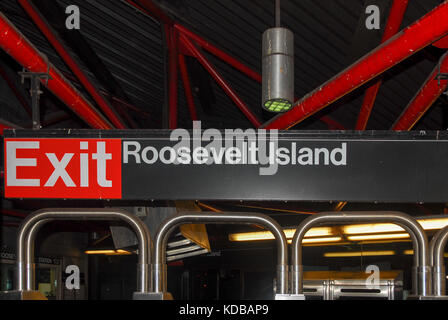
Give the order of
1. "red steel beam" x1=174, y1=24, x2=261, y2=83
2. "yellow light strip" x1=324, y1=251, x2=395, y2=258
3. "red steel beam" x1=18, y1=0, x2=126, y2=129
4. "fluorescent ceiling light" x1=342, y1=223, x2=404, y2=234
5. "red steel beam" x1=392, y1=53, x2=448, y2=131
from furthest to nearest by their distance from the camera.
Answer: "yellow light strip" x1=324, y1=251, x2=395, y2=258, "red steel beam" x1=174, y1=24, x2=261, y2=83, "fluorescent ceiling light" x1=342, y1=223, x2=404, y2=234, "red steel beam" x1=18, y1=0, x2=126, y2=129, "red steel beam" x1=392, y1=53, x2=448, y2=131

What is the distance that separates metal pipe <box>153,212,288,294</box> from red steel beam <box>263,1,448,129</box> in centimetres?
214

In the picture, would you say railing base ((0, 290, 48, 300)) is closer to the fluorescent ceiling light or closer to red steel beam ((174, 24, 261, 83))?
red steel beam ((174, 24, 261, 83))

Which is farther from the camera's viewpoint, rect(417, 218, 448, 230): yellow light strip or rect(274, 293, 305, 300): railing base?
rect(417, 218, 448, 230): yellow light strip

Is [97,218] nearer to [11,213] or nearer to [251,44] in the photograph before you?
[251,44]

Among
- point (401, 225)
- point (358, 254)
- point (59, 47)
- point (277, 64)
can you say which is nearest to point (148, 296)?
point (401, 225)

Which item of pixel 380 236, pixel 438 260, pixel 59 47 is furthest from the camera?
pixel 380 236

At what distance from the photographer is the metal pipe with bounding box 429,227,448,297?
196 centimetres

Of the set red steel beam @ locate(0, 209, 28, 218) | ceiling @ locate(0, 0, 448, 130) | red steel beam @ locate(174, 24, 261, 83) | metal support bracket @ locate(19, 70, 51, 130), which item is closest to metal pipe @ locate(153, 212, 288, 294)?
metal support bracket @ locate(19, 70, 51, 130)

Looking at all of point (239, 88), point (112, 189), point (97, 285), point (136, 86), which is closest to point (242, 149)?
point (112, 189)

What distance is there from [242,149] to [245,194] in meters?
0.23

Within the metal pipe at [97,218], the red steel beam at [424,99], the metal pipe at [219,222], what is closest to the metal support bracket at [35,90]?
the metal pipe at [97,218]

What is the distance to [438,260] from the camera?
6.48 feet

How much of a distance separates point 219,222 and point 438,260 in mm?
1011
